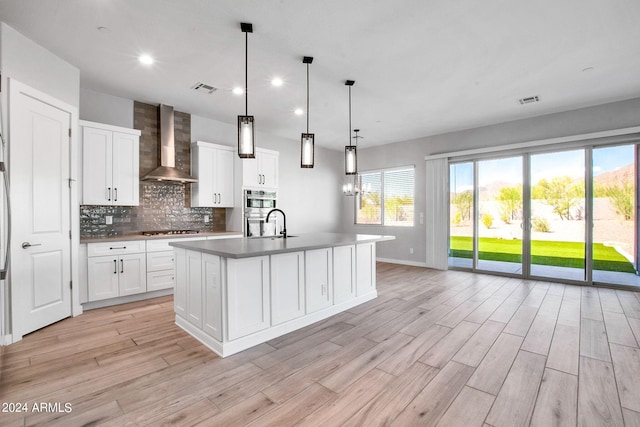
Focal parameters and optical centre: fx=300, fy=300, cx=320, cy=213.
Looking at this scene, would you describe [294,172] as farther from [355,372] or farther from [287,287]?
[355,372]

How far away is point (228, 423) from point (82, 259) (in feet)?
10.3

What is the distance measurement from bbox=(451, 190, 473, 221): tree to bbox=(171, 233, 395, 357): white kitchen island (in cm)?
340

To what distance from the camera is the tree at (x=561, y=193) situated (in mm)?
4930

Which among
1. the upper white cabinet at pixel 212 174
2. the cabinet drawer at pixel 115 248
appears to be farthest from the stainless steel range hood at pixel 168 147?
the cabinet drawer at pixel 115 248

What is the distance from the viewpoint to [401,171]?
7102mm

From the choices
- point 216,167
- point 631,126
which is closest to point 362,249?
point 216,167

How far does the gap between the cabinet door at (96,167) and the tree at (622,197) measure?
7.34 m

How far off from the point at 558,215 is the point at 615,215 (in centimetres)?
69

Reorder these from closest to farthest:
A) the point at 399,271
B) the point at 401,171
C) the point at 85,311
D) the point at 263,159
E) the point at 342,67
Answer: the point at 342,67 < the point at 85,311 < the point at 263,159 < the point at 399,271 < the point at 401,171

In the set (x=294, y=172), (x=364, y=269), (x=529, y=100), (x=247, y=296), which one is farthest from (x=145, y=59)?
(x=529, y=100)

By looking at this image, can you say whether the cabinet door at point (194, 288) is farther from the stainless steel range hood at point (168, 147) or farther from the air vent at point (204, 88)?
the air vent at point (204, 88)

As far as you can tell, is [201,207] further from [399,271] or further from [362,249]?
[399,271]

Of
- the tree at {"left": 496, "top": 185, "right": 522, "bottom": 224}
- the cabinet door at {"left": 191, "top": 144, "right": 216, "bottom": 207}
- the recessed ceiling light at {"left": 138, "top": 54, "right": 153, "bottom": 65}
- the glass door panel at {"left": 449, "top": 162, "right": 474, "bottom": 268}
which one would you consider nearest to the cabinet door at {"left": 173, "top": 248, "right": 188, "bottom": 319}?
the cabinet door at {"left": 191, "top": 144, "right": 216, "bottom": 207}

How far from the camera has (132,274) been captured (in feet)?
13.1
